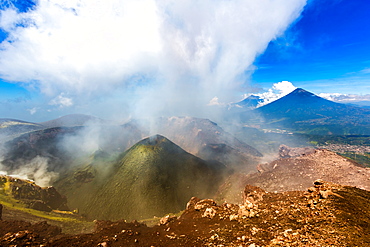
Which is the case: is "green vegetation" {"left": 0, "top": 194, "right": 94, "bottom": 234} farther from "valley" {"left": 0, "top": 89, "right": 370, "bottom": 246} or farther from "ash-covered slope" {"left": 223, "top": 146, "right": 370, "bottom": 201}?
"ash-covered slope" {"left": 223, "top": 146, "right": 370, "bottom": 201}

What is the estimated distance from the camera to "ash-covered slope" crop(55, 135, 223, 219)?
6644 cm

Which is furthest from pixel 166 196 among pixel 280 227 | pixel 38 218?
pixel 280 227

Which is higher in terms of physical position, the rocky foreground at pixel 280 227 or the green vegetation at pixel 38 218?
the rocky foreground at pixel 280 227

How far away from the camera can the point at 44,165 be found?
93562 millimetres

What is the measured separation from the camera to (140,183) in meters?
77.4

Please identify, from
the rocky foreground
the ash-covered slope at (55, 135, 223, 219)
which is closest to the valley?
the rocky foreground

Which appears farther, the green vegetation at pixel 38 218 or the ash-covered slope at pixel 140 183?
the ash-covered slope at pixel 140 183

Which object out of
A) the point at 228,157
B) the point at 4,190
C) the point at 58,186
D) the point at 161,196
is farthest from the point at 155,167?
the point at 228,157

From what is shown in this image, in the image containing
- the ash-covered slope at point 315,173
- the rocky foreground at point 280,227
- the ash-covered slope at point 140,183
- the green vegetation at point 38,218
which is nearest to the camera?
the rocky foreground at point 280,227

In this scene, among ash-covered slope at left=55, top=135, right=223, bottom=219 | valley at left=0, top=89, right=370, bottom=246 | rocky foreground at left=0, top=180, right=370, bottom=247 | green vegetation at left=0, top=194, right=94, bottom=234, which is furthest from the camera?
ash-covered slope at left=55, top=135, right=223, bottom=219

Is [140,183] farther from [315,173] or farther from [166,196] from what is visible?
[315,173]

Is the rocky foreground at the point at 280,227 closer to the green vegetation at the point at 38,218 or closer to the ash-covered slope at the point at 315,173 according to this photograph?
the green vegetation at the point at 38,218

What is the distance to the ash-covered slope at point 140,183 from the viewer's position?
218 feet

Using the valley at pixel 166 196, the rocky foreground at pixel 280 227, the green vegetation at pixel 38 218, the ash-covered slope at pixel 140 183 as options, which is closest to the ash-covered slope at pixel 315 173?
the valley at pixel 166 196
